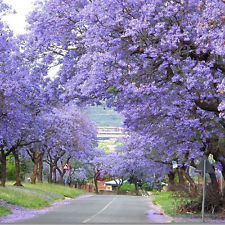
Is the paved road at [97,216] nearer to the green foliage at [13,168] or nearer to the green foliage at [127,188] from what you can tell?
the green foliage at [13,168]

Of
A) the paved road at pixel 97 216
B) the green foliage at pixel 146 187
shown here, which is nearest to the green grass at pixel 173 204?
the paved road at pixel 97 216

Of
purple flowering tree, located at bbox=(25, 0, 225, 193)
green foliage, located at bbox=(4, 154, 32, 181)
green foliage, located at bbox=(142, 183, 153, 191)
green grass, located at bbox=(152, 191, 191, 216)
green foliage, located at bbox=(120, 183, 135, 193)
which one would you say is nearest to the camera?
purple flowering tree, located at bbox=(25, 0, 225, 193)

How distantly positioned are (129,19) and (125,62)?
1396 millimetres

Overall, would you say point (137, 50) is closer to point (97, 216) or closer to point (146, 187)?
point (97, 216)

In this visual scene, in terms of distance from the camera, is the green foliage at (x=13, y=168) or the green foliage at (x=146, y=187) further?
the green foliage at (x=146, y=187)

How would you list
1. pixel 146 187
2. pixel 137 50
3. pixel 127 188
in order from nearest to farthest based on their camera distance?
1. pixel 137 50
2. pixel 146 187
3. pixel 127 188

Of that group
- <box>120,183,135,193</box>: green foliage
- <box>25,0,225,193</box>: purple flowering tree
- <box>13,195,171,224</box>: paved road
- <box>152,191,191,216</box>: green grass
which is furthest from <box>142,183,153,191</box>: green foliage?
<box>25,0,225,193</box>: purple flowering tree

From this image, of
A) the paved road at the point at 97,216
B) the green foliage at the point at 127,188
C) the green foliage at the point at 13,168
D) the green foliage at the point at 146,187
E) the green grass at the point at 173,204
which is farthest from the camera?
the green foliage at the point at 127,188

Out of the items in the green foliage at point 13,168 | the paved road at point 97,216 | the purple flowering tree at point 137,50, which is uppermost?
the purple flowering tree at point 137,50

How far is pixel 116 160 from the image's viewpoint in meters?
68.2

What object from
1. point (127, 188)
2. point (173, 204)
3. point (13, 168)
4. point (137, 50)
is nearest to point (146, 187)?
point (127, 188)

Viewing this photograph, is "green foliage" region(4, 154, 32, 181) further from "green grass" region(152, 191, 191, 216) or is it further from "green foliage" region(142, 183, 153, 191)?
"green foliage" region(142, 183, 153, 191)

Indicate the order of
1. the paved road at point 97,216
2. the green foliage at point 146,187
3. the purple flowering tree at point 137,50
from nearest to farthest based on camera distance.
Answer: the purple flowering tree at point 137,50, the paved road at point 97,216, the green foliage at point 146,187

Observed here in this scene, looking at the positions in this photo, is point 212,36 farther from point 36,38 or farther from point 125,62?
point 36,38
